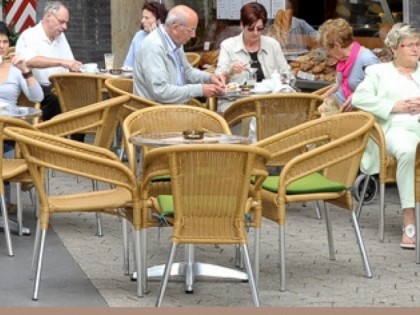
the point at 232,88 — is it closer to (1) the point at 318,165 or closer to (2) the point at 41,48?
(2) the point at 41,48

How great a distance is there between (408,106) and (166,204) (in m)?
2.48

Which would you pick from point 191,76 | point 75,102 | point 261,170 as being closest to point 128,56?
point 75,102

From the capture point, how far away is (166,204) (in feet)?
24.9

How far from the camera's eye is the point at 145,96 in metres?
10.1

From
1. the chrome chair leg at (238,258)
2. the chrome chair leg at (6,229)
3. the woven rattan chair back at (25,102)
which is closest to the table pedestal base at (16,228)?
the chrome chair leg at (6,229)

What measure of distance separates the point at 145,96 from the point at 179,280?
7.56 ft

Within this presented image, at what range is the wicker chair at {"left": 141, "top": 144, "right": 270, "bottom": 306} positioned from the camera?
23.6 feet

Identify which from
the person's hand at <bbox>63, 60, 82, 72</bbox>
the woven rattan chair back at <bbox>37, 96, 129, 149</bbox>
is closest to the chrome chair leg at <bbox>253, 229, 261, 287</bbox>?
the woven rattan chair back at <bbox>37, 96, 129, 149</bbox>

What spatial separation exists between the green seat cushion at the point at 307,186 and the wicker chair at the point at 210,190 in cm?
77

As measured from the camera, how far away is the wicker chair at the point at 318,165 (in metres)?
7.98

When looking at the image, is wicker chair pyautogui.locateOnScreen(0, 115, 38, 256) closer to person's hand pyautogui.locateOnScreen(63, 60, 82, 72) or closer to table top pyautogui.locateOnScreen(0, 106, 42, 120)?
table top pyautogui.locateOnScreen(0, 106, 42, 120)

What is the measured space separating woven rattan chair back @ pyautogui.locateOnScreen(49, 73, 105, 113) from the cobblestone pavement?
5.17 ft

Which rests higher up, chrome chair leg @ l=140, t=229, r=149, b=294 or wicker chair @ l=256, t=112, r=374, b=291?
wicker chair @ l=256, t=112, r=374, b=291

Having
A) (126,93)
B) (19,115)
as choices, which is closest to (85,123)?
(19,115)
